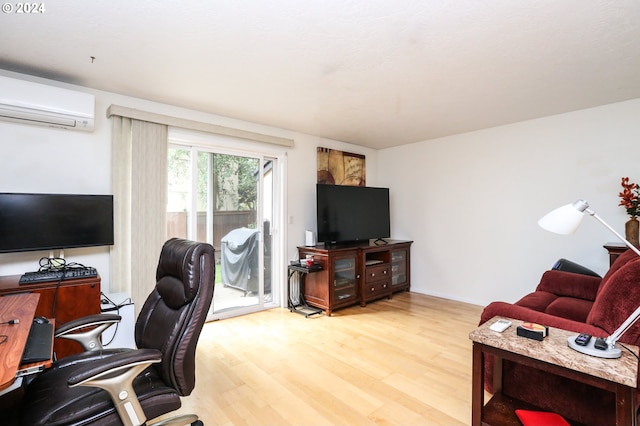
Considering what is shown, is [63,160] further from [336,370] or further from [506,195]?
[506,195]

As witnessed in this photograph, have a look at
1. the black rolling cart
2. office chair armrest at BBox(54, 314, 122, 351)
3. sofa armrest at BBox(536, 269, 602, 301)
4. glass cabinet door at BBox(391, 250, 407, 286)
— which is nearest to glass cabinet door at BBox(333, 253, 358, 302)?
the black rolling cart

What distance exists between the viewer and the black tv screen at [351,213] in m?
4.15

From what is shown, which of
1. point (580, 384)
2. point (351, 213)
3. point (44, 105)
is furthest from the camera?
point (351, 213)

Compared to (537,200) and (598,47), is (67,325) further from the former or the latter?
(537,200)

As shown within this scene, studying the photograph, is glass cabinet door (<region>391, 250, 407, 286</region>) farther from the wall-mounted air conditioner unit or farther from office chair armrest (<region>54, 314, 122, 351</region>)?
the wall-mounted air conditioner unit

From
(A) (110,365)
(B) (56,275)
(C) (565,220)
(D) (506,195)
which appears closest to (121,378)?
(A) (110,365)

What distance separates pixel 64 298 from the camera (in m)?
2.20

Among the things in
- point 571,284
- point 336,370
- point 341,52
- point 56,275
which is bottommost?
point 336,370

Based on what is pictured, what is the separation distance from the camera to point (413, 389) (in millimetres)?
2186

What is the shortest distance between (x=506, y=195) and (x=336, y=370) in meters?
3.05

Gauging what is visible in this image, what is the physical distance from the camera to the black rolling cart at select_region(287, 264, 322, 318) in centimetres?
382

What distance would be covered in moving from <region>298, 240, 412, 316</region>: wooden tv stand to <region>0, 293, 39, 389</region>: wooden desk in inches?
105

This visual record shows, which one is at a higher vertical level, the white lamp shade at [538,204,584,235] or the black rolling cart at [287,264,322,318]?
the white lamp shade at [538,204,584,235]

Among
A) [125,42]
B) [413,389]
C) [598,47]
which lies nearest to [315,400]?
[413,389]
